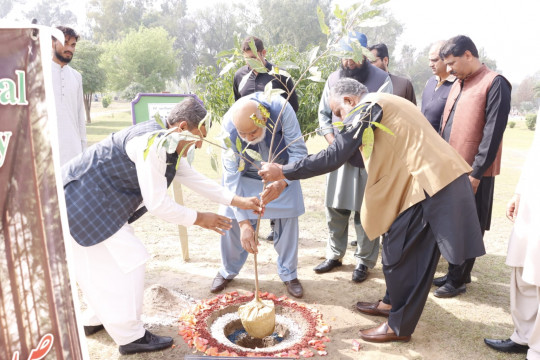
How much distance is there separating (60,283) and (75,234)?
128 centimetres

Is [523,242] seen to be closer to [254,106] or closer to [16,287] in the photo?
[254,106]

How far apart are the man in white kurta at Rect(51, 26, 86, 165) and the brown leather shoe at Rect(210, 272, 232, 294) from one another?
6.27 ft

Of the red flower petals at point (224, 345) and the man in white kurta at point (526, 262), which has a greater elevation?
the man in white kurta at point (526, 262)

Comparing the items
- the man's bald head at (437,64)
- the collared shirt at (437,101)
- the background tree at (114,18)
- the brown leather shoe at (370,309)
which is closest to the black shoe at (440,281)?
the brown leather shoe at (370,309)

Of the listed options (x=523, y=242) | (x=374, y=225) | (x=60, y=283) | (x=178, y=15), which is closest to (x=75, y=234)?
(x=60, y=283)

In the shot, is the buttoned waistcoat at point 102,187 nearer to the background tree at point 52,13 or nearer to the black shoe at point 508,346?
the black shoe at point 508,346

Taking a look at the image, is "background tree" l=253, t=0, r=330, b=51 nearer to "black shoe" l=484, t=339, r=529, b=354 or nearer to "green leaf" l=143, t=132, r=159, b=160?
"black shoe" l=484, t=339, r=529, b=354

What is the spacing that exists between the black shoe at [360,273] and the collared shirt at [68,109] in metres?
3.04

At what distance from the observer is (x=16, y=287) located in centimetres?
130

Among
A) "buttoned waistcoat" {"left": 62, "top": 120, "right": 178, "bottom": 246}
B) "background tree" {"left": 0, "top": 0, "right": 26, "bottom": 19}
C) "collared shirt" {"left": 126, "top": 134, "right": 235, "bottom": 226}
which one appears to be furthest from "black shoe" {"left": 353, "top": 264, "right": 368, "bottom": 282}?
"background tree" {"left": 0, "top": 0, "right": 26, "bottom": 19}

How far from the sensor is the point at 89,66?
2688 cm

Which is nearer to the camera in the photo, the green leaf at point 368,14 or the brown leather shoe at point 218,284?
the green leaf at point 368,14

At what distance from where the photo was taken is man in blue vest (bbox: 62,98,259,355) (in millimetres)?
2564

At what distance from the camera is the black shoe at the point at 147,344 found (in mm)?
2797
